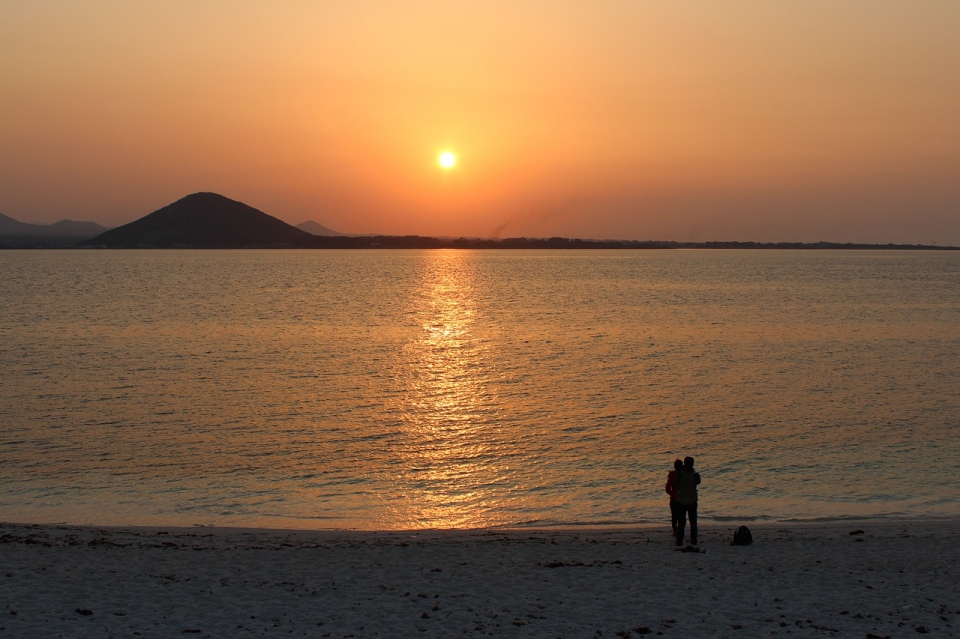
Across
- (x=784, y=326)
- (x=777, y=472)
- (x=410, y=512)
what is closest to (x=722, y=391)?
(x=777, y=472)

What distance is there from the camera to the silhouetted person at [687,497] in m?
14.9

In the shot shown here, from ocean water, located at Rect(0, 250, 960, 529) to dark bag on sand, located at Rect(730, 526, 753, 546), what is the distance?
269 centimetres

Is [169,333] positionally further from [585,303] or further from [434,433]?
[585,303]

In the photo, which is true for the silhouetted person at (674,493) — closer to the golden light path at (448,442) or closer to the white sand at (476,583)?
the white sand at (476,583)

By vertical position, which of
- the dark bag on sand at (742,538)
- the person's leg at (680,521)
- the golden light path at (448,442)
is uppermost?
the person's leg at (680,521)

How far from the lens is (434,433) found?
27.0 meters

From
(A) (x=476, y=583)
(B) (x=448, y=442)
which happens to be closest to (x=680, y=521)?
(A) (x=476, y=583)

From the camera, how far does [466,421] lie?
95.1 ft

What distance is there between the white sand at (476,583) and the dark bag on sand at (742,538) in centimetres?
20

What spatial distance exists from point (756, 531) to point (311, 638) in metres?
9.79

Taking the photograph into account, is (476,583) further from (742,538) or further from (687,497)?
(742,538)

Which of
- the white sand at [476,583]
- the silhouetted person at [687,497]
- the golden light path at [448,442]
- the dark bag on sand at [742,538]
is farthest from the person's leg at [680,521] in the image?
the golden light path at [448,442]

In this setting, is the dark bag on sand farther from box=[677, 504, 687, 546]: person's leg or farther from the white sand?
box=[677, 504, 687, 546]: person's leg

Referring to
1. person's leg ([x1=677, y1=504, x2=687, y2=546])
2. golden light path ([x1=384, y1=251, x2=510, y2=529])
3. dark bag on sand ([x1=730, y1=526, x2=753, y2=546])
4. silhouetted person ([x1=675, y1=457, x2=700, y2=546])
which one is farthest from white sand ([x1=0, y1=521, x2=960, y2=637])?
golden light path ([x1=384, y1=251, x2=510, y2=529])
